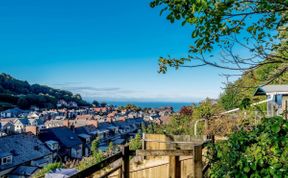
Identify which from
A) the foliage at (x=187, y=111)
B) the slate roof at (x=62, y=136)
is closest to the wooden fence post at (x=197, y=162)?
the foliage at (x=187, y=111)

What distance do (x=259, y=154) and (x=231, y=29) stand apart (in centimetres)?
147

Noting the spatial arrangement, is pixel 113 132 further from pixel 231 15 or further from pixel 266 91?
pixel 231 15

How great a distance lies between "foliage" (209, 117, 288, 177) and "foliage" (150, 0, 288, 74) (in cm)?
75

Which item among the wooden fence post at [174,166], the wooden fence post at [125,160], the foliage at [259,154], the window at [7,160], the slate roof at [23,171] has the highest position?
the foliage at [259,154]

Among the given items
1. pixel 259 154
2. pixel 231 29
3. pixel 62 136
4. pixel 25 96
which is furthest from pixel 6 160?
pixel 25 96

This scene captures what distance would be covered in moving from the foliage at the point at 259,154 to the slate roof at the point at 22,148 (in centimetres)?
3528

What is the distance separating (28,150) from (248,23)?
133 ft

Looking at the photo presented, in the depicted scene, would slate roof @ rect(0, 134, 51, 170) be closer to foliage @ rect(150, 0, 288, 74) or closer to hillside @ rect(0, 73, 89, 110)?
foliage @ rect(150, 0, 288, 74)

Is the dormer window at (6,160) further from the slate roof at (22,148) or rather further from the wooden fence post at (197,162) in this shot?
the wooden fence post at (197,162)

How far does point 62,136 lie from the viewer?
52.2 metres

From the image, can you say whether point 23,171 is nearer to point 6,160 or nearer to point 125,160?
point 6,160

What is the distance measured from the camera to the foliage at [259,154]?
7.82 feet

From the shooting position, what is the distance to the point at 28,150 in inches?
1554

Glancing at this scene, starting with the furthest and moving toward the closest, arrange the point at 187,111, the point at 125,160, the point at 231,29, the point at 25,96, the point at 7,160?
the point at 25,96
the point at 7,160
the point at 187,111
the point at 125,160
the point at 231,29
